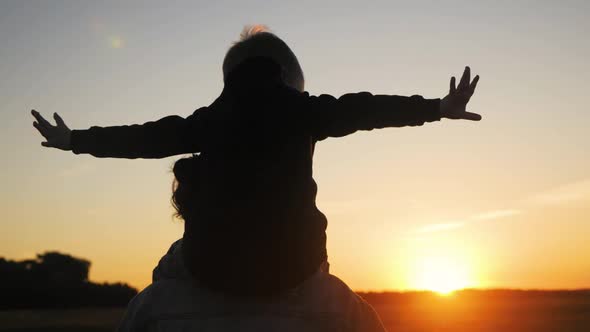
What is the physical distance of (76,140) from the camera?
137 inches

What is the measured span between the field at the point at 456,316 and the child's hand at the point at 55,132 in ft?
31.8

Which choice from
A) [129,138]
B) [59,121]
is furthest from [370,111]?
[59,121]

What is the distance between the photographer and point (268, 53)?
3.20 meters

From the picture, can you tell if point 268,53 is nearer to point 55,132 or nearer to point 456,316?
point 55,132

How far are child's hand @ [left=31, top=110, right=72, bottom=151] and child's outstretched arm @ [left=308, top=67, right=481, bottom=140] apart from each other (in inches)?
56.1

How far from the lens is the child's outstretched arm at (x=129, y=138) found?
307cm

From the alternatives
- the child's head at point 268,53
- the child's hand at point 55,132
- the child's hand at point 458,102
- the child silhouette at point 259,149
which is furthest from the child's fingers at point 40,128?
the child's hand at point 458,102

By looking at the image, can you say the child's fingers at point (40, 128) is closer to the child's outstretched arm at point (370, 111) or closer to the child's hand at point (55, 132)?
the child's hand at point (55, 132)

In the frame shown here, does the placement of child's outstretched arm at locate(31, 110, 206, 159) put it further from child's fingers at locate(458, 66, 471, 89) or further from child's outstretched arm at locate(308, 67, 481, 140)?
child's fingers at locate(458, 66, 471, 89)

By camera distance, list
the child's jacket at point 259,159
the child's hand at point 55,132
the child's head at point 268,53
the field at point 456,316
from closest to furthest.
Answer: the child's jacket at point 259,159 → the child's head at point 268,53 → the child's hand at point 55,132 → the field at point 456,316

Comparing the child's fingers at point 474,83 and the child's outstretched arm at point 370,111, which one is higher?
the child's fingers at point 474,83

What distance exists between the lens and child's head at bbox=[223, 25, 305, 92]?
321 cm

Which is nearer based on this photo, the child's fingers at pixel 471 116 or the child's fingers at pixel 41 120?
the child's fingers at pixel 471 116

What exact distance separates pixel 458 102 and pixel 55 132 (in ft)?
7.06
